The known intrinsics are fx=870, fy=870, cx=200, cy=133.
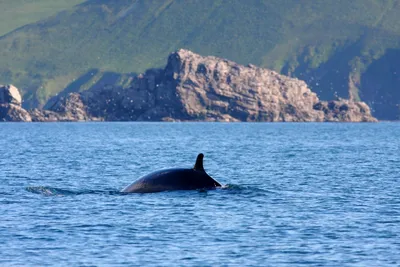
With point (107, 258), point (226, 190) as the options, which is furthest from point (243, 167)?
point (107, 258)

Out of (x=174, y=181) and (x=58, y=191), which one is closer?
(x=174, y=181)

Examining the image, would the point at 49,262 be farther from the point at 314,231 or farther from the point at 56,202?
the point at 56,202

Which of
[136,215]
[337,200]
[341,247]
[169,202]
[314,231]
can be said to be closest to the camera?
[341,247]

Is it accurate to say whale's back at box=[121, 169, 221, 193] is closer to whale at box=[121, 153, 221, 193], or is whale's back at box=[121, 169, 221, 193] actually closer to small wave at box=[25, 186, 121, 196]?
whale at box=[121, 153, 221, 193]

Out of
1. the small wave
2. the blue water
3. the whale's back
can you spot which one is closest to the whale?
the whale's back

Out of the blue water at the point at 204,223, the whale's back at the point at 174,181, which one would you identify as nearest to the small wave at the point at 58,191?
the blue water at the point at 204,223

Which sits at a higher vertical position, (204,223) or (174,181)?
(174,181)

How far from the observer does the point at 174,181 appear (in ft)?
145

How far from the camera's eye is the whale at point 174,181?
4372 cm

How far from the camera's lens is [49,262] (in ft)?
93.4

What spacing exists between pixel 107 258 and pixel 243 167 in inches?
1733

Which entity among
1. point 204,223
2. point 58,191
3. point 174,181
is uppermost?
point 174,181

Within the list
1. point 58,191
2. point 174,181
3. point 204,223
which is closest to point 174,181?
point 174,181

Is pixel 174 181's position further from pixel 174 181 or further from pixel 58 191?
pixel 58 191
